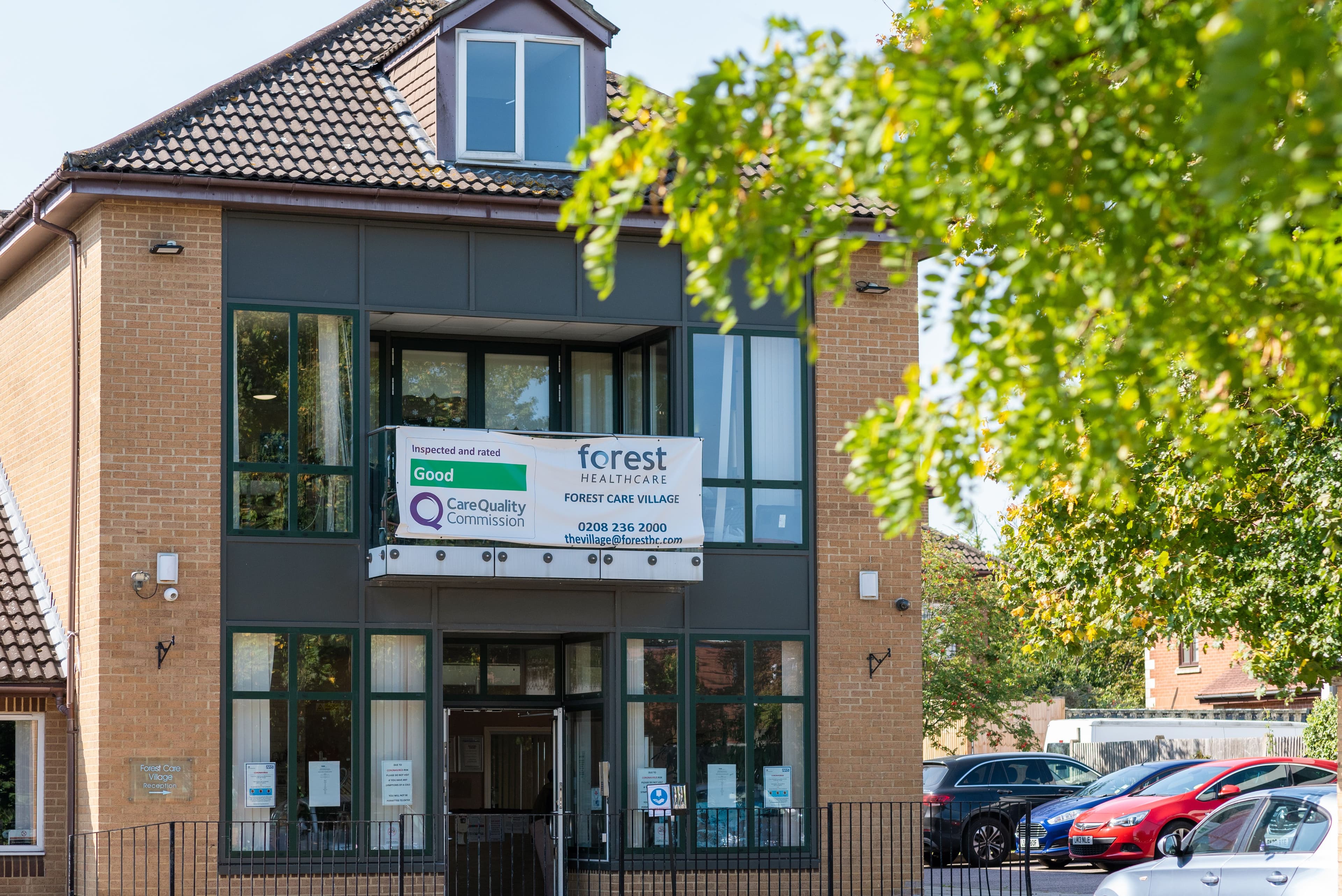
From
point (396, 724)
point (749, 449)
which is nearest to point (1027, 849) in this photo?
point (749, 449)

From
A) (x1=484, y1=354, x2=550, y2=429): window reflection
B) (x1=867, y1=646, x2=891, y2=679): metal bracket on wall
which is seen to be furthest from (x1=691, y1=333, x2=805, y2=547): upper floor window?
(x1=484, y1=354, x2=550, y2=429): window reflection

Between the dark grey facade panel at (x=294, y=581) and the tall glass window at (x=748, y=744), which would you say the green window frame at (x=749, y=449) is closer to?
the tall glass window at (x=748, y=744)

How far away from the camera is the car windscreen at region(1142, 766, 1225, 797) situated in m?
22.9

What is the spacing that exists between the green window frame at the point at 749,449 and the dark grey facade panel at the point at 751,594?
153 millimetres

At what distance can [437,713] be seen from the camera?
17062mm

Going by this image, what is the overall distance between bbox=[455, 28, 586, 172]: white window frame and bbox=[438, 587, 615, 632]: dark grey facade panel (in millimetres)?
4383

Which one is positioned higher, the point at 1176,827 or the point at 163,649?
the point at 163,649

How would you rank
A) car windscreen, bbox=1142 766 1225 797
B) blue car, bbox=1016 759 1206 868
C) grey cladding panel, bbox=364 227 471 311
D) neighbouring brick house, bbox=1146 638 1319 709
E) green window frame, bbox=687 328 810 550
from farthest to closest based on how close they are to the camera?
neighbouring brick house, bbox=1146 638 1319 709 < blue car, bbox=1016 759 1206 868 < car windscreen, bbox=1142 766 1225 797 < green window frame, bbox=687 328 810 550 < grey cladding panel, bbox=364 227 471 311

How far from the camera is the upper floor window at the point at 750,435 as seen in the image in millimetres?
18188

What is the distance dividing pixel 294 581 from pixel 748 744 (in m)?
4.86

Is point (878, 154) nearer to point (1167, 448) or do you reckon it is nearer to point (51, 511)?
point (1167, 448)

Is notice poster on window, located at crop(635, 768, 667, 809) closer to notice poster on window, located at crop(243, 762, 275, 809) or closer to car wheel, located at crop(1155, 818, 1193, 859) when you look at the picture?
notice poster on window, located at crop(243, 762, 275, 809)

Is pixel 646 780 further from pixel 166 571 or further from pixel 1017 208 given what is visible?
pixel 1017 208

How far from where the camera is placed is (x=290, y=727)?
16.6 meters
